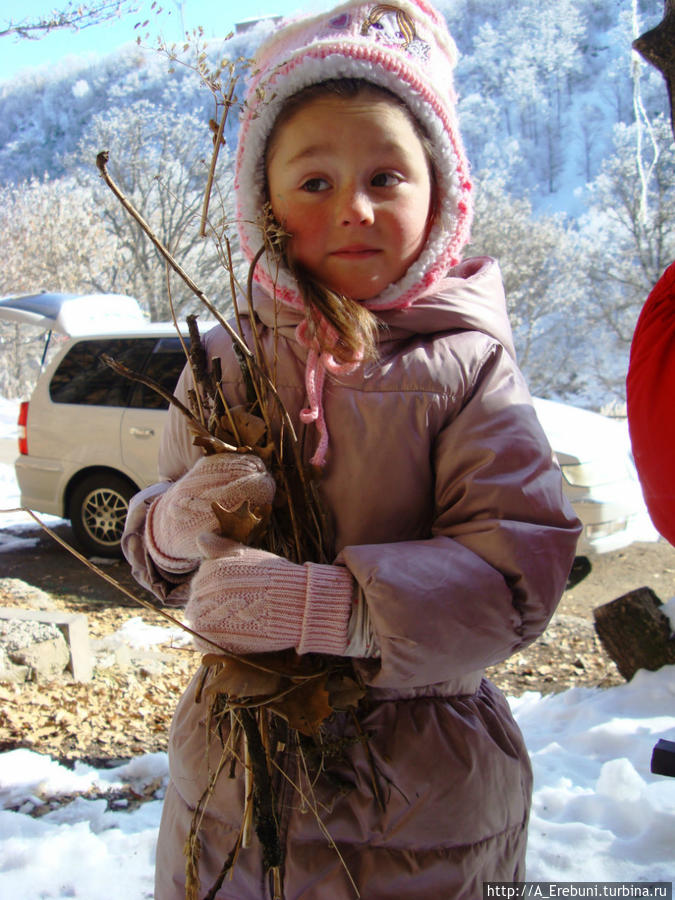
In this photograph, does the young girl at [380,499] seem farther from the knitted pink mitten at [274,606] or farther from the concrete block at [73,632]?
the concrete block at [73,632]

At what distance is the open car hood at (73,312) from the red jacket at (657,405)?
608 cm

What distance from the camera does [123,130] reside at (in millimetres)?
21141

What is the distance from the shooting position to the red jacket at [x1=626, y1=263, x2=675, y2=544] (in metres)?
1.20

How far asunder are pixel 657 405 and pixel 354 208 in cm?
64

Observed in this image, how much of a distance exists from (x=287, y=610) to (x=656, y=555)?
20.9ft

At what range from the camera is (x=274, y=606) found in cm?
96

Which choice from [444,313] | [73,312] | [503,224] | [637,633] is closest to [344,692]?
[444,313]

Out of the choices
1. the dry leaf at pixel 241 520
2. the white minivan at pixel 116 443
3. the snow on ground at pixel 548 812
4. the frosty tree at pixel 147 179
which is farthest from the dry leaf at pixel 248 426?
the frosty tree at pixel 147 179

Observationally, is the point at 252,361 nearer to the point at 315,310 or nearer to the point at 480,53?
the point at 315,310

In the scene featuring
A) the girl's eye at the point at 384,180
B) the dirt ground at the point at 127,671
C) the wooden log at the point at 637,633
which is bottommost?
the dirt ground at the point at 127,671

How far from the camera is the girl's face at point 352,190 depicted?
3.67 feet

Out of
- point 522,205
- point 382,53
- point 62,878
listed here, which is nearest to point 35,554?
point 62,878

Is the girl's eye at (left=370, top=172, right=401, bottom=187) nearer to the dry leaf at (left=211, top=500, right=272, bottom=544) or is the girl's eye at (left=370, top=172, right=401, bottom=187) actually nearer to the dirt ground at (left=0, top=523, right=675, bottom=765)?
the dry leaf at (left=211, top=500, right=272, bottom=544)

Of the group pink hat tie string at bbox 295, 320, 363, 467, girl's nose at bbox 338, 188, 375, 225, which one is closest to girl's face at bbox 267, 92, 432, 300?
girl's nose at bbox 338, 188, 375, 225
